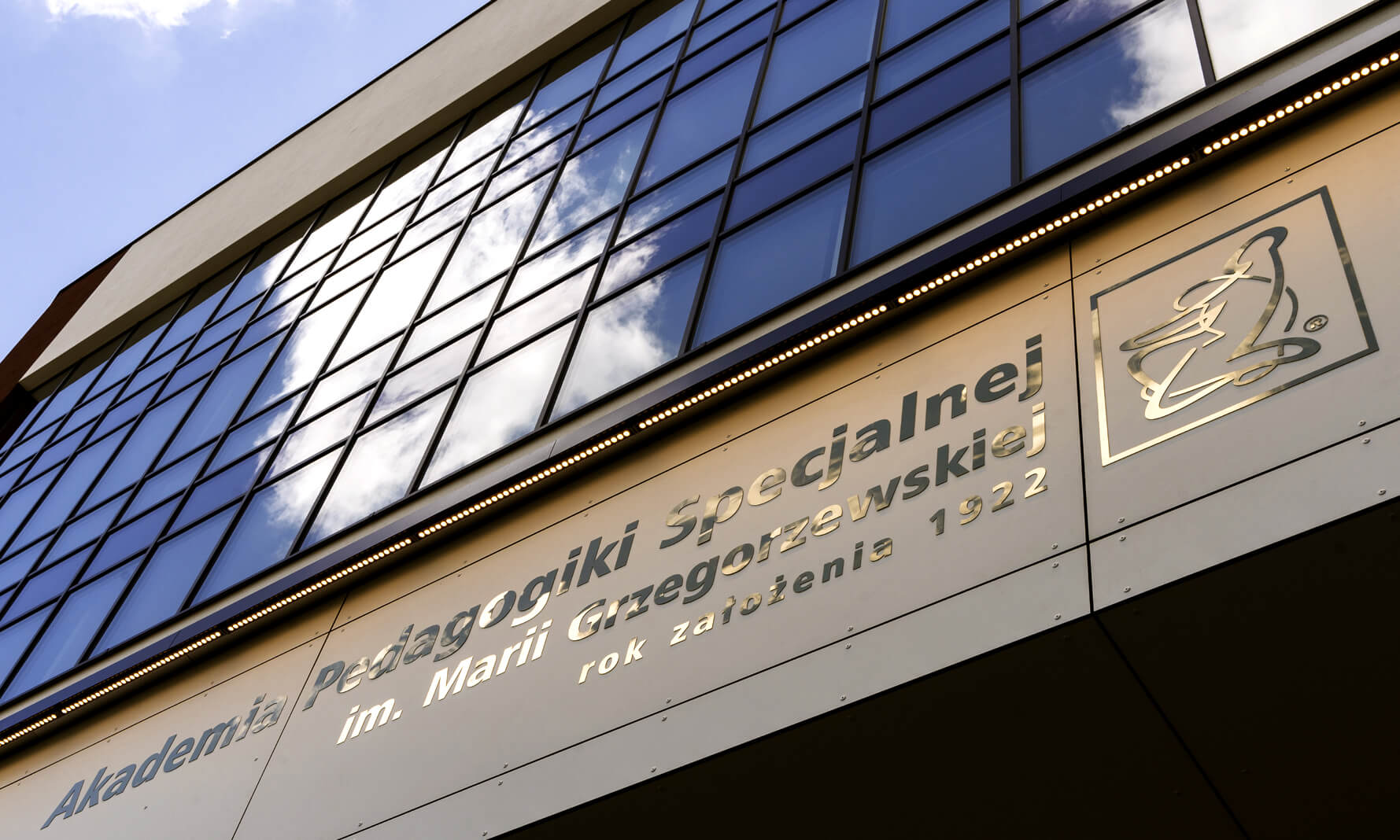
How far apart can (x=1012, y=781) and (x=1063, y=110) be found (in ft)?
20.0

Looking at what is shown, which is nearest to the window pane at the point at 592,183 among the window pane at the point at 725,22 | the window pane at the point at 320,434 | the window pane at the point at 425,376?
the window pane at the point at 725,22

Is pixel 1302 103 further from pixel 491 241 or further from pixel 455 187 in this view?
pixel 455 187

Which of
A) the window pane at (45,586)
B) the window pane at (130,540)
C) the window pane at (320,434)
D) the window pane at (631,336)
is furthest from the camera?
the window pane at (45,586)

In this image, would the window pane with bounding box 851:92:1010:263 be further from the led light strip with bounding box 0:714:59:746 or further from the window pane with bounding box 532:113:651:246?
the led light strip with bounding box 0:714:59:746

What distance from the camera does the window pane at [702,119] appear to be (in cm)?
1534

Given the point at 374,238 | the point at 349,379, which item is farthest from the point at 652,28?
the point at 349,379

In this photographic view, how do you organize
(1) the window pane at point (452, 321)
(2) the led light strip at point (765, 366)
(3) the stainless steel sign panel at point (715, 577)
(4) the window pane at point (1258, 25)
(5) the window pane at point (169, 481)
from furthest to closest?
(5) the window pane at point (169, 481) < (1) the window pane at point (452, 321) < (4) the window pane at point (1258, 25) < (2) the led light strip at point (765, 366) < (3) the stainless steel sign panel at point (715, 577)

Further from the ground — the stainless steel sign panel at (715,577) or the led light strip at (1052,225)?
the led light strip at (1052,225)

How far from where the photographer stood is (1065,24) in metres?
12.1

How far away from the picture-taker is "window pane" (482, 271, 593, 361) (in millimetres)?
14383

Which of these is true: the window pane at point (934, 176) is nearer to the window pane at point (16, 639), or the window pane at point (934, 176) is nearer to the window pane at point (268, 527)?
the window pane at point (268, 527)

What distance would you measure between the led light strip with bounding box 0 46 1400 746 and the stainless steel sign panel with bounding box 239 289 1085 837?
313 mm

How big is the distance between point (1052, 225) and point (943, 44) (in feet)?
16.2

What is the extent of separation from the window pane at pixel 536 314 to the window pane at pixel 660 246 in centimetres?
35
